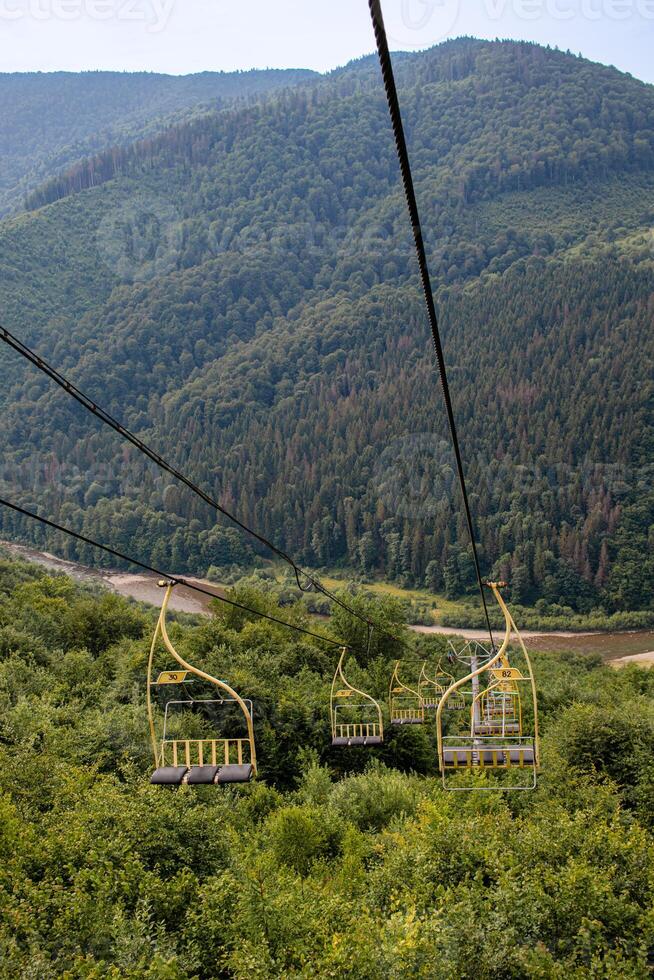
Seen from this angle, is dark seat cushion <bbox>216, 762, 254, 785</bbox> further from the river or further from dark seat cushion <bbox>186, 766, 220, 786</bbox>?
the river

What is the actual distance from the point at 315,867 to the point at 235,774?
486 inches

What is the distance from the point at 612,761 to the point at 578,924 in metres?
14.9

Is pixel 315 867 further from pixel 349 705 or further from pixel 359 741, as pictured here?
pixel 349 705

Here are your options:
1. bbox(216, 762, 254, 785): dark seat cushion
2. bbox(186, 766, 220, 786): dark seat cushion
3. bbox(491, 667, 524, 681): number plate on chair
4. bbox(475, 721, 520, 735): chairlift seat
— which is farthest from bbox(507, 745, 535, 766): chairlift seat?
bbox(186, 766, 220, 786): dark seat cushion

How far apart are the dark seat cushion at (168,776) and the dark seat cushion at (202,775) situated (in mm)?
154

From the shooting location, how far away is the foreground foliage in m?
16.5

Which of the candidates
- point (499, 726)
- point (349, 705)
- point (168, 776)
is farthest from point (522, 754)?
point (349, 705)

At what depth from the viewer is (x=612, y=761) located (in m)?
32.2

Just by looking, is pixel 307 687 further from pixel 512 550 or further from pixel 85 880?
pixel 512 550

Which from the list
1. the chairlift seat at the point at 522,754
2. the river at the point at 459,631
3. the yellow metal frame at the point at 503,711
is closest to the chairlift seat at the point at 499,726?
the yellow metal frame at the point at 503,711

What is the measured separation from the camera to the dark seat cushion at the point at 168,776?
46.8ft

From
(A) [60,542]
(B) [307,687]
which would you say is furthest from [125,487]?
(B) [307,687]

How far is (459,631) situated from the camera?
427 ft

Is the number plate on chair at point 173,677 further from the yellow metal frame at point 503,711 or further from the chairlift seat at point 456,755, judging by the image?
the chairlift seat at point 456,755
